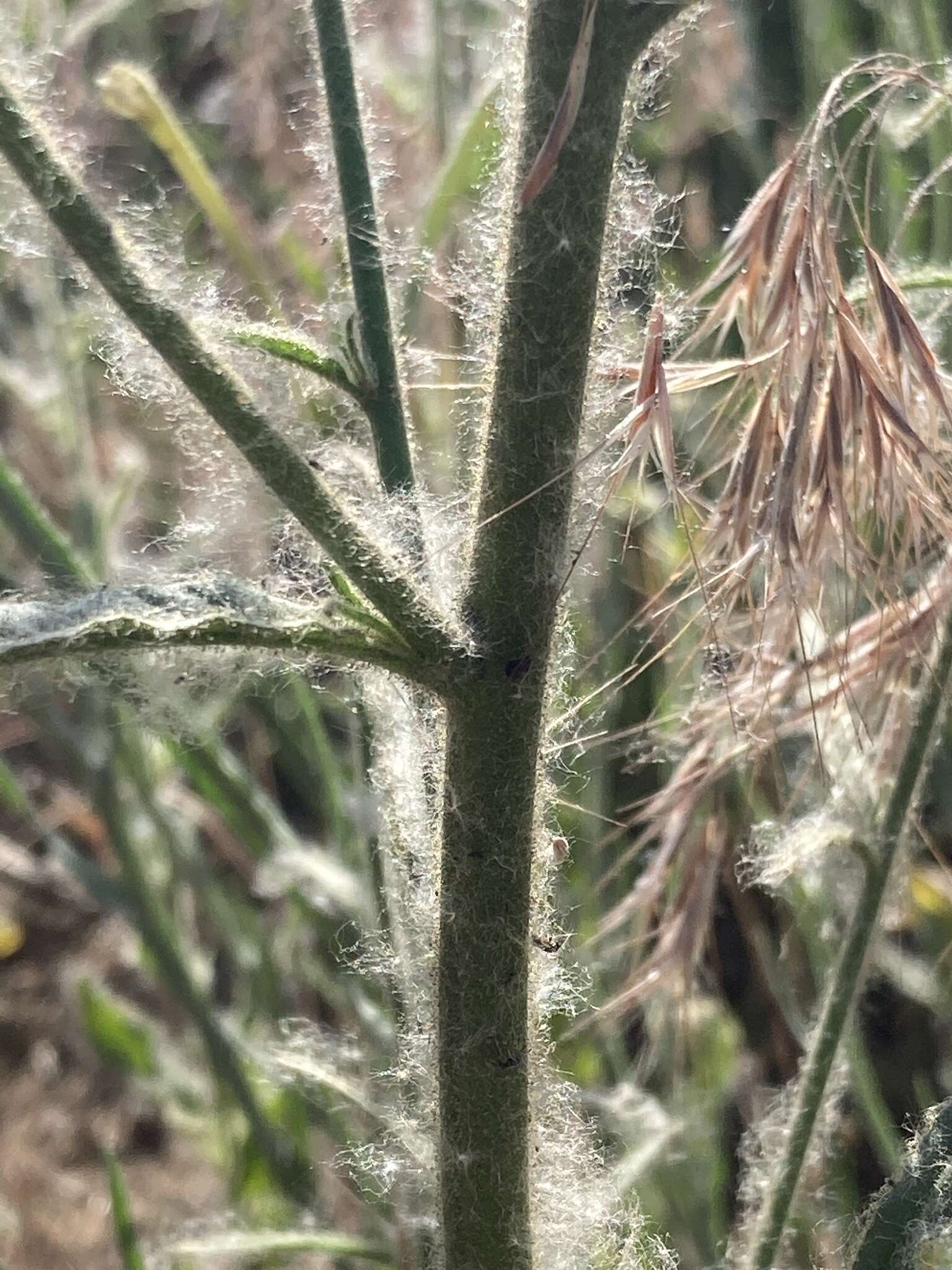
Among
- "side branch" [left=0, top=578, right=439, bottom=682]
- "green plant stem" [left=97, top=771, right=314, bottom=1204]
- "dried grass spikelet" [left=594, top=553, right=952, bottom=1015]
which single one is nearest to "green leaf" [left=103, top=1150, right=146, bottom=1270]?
"green plant stem" [left=97, top=771, right=314, bottom=1204]

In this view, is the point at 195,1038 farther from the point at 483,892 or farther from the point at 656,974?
the point at 483,892

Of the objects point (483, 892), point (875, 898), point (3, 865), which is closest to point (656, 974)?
point (875, 898)

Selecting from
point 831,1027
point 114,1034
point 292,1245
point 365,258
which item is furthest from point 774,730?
point 114,1034

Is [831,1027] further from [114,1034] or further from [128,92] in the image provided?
[114,1034]

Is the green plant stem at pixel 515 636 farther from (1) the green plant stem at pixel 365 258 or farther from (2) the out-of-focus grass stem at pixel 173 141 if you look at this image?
(2) the out-of-focus grass stem at pixel 173 141

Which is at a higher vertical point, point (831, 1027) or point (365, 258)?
point (365, 258)

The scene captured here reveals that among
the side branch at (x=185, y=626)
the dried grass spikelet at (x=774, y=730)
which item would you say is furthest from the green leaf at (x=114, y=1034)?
the side branch at (x=185, y=626)
